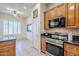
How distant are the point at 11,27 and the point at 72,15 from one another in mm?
6377

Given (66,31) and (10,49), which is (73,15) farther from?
(10,49)

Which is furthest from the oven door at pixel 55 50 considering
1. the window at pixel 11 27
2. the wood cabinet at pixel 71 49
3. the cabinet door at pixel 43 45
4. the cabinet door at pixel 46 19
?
the window at pixel 11 27

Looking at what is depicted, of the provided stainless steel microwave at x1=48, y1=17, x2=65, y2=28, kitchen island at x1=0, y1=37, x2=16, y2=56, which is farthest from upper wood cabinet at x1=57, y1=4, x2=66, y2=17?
kitchen island at x1=0, y1=37, x2=16, y2=56

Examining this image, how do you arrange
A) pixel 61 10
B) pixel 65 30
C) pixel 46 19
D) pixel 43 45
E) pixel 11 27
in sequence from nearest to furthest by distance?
1. pixel 61 10
2. pixel 65 30
3. pixel 43 45
4. pixel 46 19
5. pixel 11 27

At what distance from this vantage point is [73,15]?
3.70 m

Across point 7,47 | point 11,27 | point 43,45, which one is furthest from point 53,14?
point 11,27

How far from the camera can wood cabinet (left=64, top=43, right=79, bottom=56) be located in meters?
3.08

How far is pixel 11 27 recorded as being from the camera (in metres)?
9.35

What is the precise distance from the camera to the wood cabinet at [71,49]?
10.1ft

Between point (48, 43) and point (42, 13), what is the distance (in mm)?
1890

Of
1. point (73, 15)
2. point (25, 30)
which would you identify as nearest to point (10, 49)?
point (73, 15)

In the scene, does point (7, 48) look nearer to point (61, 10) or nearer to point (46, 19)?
point (61, 10)

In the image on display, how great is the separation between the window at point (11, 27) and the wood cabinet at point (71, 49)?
6.17 meters

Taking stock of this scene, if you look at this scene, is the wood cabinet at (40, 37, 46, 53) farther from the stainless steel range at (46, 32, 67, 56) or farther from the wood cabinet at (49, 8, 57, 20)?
the wood cabinet at (49, 8, 57, 20)
